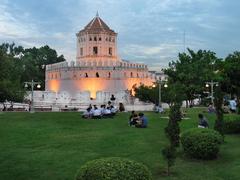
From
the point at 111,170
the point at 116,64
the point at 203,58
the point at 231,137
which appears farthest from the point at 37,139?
A: the point at 116,64

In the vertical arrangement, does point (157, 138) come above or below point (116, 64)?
below

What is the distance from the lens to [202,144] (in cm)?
1228

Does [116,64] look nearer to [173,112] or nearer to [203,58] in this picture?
[203,58]

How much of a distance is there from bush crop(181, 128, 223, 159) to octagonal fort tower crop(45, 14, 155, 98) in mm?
56802

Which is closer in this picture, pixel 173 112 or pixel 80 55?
pixel 173 112

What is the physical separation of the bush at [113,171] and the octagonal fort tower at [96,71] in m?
61.9

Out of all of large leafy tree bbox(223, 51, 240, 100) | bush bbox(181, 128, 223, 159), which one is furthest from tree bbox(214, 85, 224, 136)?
large leafy tree bbox(223, 51, 240, 100)

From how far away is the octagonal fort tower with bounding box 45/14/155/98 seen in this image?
72.4 m

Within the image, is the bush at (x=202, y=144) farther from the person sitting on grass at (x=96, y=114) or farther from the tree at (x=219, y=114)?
the person sitting on grass at (x=96, y=114)

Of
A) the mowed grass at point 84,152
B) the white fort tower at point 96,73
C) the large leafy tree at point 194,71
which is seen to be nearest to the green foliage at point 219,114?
the mowed grass at point 84,152

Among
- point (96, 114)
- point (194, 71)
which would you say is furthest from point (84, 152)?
point (194, 71)

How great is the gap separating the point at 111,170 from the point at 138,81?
220 ft

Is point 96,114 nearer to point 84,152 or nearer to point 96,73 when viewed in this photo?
point 84,152

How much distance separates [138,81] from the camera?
2916 inches
